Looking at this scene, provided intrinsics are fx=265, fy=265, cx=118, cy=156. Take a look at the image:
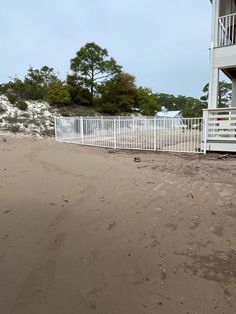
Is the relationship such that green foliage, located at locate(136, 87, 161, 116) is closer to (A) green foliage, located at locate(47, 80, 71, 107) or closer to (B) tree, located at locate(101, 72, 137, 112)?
(B) tree, located at locate(101, 72, 137, 112)

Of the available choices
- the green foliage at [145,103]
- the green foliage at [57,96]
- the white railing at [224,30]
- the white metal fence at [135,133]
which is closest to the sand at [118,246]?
the white metal fence at [135,133]

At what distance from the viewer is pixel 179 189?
4.96m

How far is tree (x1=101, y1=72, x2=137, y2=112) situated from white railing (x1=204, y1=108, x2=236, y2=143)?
16.9 m

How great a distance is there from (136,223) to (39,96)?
21838mm

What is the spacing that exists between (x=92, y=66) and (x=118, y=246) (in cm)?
2432

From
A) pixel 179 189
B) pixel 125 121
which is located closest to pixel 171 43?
pixel 125 121

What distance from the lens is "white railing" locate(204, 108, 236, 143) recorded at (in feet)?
28.9

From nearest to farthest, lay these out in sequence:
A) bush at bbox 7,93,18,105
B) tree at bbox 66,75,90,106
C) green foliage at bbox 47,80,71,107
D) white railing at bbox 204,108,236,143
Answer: white railing at bbox 204,108,236,143
bush at bbox 7,93,18,105
green foliage at bbox 47,80,71,107
tree at bbox 66,75,90,106

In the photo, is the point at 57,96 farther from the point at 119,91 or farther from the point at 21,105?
the point at 119,91

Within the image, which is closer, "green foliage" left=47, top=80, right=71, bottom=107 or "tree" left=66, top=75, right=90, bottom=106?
"green foliage" left=47, top=80, right=71, bottom=107

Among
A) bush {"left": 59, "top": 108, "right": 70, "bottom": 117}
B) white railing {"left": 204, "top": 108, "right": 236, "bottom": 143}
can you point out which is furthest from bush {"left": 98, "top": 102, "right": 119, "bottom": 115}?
white railing {"left": 204, "top": 108, "right": 236, "bottom": 143}

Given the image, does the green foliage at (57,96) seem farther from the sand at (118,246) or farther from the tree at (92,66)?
the sand at (118,246)

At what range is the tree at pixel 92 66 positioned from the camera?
81.1 feet

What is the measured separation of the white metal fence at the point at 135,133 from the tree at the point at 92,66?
441 inches
